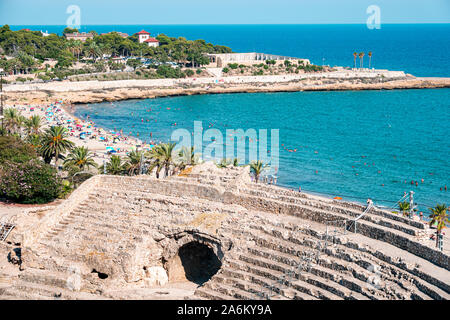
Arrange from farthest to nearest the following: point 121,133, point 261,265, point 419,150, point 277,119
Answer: point 277,119 → point 121,133 → point 419,150 → point 261,265

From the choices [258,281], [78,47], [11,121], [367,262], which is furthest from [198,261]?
[78,47]

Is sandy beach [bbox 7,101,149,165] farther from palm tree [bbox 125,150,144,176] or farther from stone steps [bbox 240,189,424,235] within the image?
stone steps [bbox 240,189,424,235]

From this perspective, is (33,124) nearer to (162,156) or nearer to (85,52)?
(162,156)

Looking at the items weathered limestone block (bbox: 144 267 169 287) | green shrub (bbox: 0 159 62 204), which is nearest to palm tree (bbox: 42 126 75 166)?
green shrub (bbox: 0 159 62 204)

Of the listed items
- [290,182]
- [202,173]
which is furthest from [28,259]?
[290,182]

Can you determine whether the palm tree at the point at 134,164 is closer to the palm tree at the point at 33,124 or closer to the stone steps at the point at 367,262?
the palm tree at the point at 33,124
